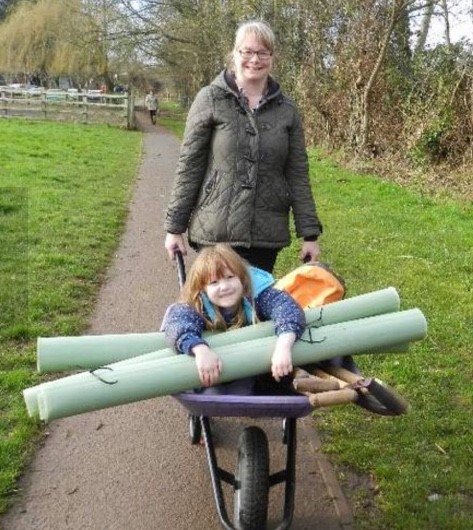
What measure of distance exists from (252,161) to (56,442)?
1.85 meters

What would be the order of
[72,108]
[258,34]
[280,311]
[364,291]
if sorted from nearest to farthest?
[280,311]
[258,34]
[364,291]
[72,108]

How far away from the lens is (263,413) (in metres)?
2.62

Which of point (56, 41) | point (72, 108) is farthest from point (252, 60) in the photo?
point (56, 41)

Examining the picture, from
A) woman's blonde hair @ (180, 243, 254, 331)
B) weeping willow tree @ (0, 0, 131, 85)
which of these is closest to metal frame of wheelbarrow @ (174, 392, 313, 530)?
woman's blonde hair @ (180, 243, 254, 331)

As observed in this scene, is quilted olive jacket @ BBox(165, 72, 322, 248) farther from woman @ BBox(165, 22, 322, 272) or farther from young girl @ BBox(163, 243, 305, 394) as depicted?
young girl @ BBox(163, 243, 305, 394)

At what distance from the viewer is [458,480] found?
3.61 metres

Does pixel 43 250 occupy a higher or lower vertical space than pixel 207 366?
lower

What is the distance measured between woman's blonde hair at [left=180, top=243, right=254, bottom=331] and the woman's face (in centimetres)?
95

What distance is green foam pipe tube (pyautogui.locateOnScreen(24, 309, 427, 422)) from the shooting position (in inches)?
103

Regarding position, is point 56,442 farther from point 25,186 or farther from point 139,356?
point 25,186

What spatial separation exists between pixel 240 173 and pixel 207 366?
1335 millimetres

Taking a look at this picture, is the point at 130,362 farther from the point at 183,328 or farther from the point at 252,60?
the point at 252,60

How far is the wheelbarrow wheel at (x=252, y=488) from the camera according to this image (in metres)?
2.86

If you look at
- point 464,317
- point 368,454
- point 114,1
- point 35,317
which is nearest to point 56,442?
point 368,454
